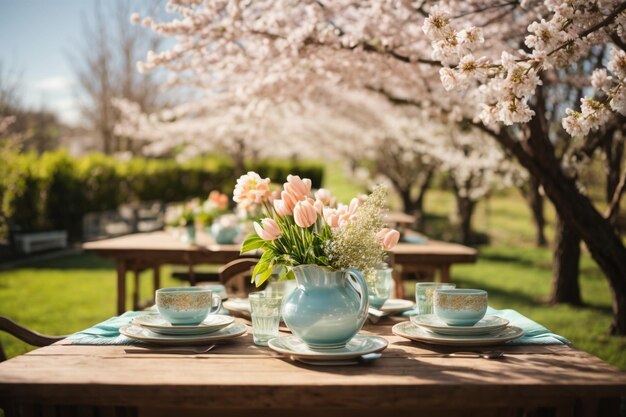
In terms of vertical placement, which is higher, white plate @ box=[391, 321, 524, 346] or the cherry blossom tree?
the cherry blossom tree

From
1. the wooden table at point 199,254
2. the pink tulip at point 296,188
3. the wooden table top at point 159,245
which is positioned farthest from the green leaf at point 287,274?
the wooden table top at point 159,245

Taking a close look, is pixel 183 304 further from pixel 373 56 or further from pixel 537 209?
pixel 537 209

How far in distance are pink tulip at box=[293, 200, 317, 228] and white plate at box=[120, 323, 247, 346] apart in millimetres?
445

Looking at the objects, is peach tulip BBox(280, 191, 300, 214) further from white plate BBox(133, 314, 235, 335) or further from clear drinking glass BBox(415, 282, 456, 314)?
clear drinking glass BBox(415, 282, 456, 314)

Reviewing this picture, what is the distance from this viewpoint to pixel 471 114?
630 cm

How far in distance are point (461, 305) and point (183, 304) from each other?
0.84m

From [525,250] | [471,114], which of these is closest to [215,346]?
[471,114]

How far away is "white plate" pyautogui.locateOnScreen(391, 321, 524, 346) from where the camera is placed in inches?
76.3

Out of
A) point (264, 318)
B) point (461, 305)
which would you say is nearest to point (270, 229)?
point (264, 318)

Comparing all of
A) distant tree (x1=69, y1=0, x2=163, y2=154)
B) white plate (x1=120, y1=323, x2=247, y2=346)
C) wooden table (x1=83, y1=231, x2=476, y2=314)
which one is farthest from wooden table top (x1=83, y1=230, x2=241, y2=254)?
distant tree (x1=69, y1=0, x2=163, y2=154)

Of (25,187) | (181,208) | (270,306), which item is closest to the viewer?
(270,306)

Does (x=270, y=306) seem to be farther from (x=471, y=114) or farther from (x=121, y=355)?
(x=471, y=114)

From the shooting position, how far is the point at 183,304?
2.01 m

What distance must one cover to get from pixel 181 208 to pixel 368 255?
11.7 feet
